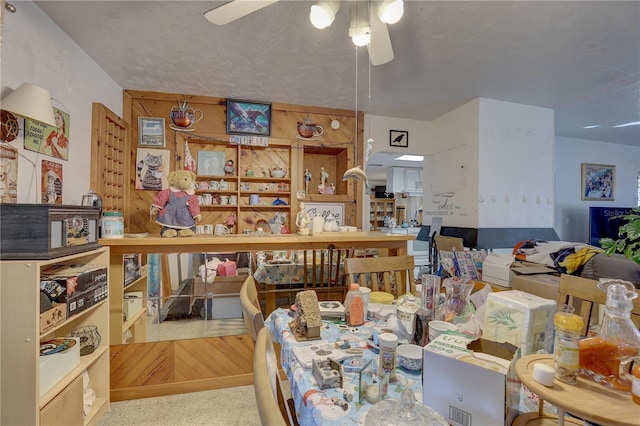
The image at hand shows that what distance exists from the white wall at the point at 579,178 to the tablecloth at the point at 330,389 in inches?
215

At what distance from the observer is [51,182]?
1.97 meters

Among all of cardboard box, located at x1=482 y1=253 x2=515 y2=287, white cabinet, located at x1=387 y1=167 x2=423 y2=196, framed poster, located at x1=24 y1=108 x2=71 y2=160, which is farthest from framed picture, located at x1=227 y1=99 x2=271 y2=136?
white cabinet, located at x1=387 y1=167 x2=423 y2=196

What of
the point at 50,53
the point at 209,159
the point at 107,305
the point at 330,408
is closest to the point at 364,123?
the point at 209,159

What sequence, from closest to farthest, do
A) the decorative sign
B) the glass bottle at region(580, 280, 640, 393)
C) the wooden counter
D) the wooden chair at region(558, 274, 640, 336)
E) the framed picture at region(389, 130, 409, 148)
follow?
the glass bottle at region(580, 280, 640, 393) → the wooden chair at region(558, 274, 640, 336) → the wooden counter → the decorative sign → the framed picture at region(389, 130, 409, 148)

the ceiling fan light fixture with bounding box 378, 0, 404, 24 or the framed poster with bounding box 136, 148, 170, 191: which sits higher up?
the ceiling fan light fixture with bounding box 378, 0, 404, 24

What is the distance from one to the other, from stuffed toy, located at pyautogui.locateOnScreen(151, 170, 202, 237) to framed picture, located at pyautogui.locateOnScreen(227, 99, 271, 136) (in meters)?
1.24

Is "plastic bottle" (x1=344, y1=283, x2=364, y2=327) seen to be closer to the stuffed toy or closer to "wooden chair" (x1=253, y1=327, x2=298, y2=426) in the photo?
"wooden chair" (x1=253, y1=327, x2=298, y2=426)

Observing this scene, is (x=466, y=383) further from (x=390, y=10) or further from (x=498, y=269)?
(x=498, y=269)

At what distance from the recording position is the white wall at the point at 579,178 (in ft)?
16.4

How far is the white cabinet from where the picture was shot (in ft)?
22.6

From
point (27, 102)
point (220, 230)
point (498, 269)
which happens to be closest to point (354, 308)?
point (27, 102)

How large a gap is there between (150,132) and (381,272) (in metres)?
3.00

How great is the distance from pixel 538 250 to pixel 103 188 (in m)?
4.22

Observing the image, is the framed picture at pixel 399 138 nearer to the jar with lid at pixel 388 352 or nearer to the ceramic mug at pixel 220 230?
the ceramic mug at pixel 220 230
